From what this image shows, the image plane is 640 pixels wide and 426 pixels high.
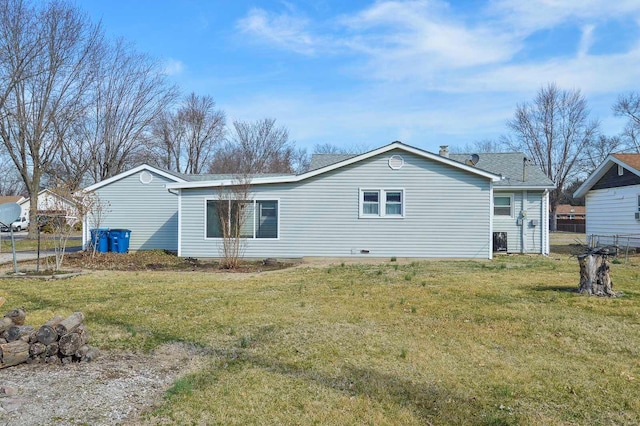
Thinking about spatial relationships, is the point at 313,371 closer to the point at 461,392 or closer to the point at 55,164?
the point at 461,392

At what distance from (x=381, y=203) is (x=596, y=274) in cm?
768

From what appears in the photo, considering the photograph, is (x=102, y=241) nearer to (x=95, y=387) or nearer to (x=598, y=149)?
Answer: (x=95, y=387)

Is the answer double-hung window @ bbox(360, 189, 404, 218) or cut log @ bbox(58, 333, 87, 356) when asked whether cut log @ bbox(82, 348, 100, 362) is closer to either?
cut log @ bbox(58, 333, 87, 356)

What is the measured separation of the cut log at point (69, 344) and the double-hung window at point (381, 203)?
11.2 m

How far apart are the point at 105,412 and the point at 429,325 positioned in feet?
13.4

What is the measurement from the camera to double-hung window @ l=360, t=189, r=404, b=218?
15250 mm

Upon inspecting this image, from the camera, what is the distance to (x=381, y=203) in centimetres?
1529

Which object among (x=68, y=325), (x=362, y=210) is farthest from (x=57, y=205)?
(x=68, y=325)

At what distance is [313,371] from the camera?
4.54 meters

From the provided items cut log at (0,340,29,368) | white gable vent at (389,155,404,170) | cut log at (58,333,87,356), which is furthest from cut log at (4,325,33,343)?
white gable vent at (389,155,404,170)

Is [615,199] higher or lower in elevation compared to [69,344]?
higher

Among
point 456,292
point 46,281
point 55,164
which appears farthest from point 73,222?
point 55,164

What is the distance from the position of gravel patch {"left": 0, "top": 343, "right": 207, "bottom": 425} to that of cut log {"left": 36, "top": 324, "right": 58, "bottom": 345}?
9.1 inches

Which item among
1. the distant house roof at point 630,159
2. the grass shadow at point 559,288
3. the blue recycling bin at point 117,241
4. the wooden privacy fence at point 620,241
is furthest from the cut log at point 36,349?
the distant house roof at point 630,159
